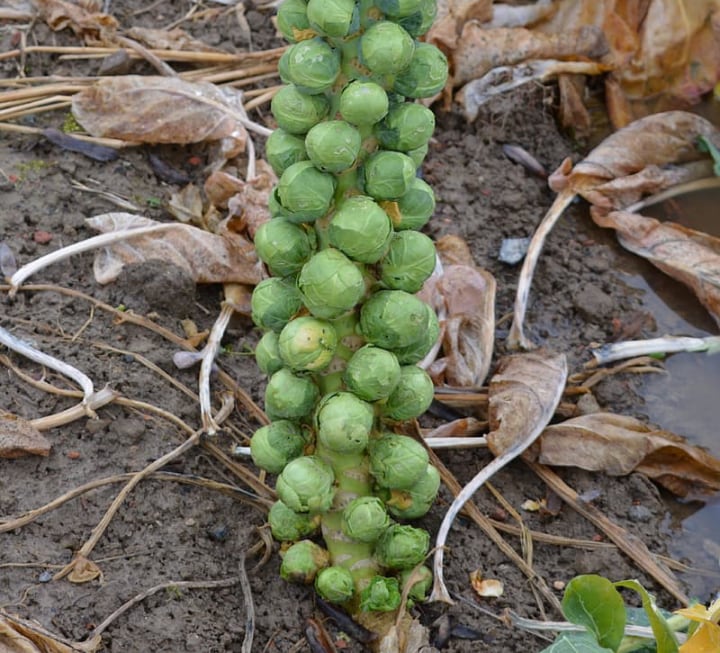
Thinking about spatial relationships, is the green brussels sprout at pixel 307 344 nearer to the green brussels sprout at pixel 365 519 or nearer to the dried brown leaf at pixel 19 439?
the green brussels sprout at pixel 365 519

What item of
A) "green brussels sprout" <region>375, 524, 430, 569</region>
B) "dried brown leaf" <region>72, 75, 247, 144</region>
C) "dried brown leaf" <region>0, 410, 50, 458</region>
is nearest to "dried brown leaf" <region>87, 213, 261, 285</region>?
"dried brown leaf" <region>72, 75, 247, 144</region>

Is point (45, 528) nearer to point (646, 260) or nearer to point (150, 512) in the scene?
point (150, 512)

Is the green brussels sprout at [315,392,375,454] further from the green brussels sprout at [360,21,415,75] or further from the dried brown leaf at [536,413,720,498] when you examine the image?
the dried brown leaf at [536,413,720,498]

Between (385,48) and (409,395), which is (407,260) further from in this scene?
(385,48)

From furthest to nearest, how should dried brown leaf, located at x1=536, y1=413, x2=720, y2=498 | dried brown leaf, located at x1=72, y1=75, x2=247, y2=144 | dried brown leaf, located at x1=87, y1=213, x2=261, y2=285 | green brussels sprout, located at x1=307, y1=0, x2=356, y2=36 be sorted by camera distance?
dried brown leaf, located at x1=72, y1=75, x2=247, y2=144, dried brown leaf, located at x1=87, y1=213, x2=261, y2=285, dried brown leaf, located at x1=536, y1=413, x2=720, y2=498, green brussels sprout, located at x1=307, y1=0, x2=356, y2=36

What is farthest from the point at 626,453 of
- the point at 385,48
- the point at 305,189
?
the point at 385,48

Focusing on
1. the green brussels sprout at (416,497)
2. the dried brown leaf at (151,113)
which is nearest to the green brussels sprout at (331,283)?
the green brussels sprout at (416,497)
